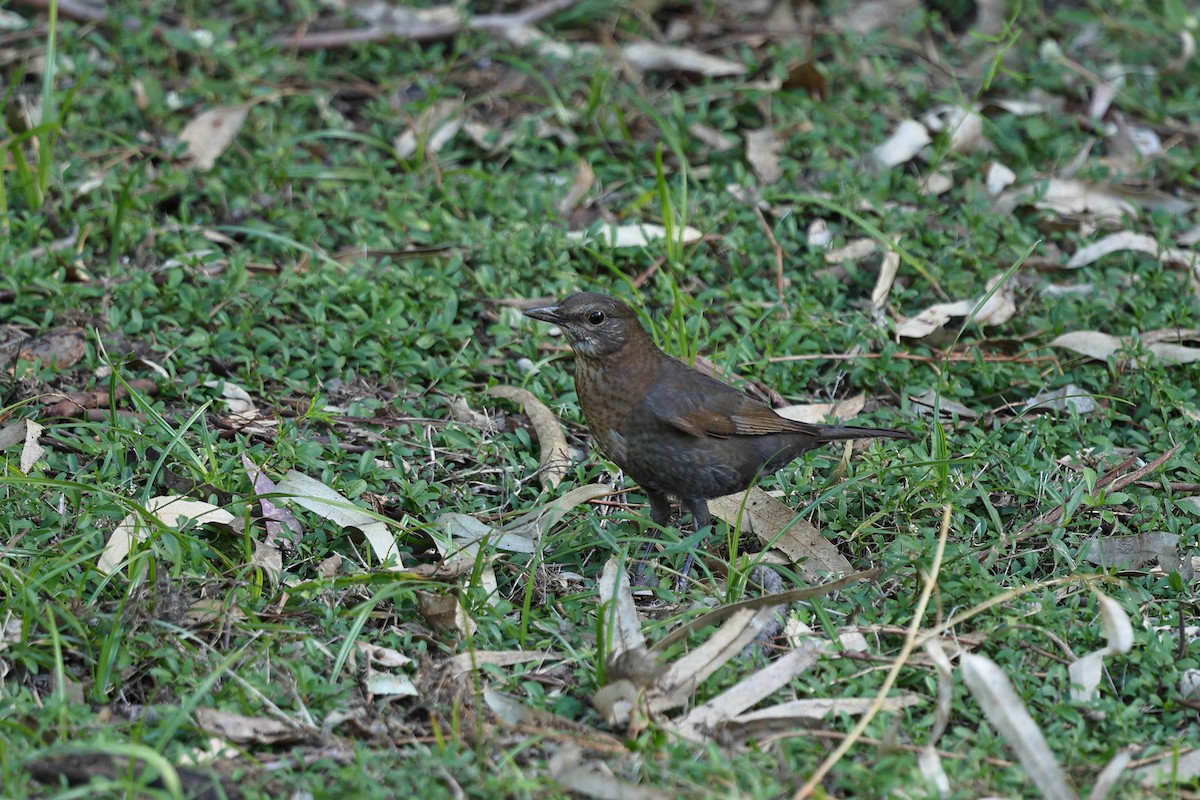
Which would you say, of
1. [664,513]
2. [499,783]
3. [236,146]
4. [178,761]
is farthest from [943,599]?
[236,146]

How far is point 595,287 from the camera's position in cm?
693

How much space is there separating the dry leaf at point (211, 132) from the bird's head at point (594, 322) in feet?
9.36

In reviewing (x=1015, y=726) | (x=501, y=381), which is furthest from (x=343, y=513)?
(x=1015, y=726)

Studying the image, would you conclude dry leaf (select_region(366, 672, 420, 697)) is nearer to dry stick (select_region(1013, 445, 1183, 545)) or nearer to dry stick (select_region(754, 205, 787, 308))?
dry stick (select_region(1013, 445, 1183, 545))

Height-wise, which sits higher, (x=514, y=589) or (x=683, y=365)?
(x=683, y=365)

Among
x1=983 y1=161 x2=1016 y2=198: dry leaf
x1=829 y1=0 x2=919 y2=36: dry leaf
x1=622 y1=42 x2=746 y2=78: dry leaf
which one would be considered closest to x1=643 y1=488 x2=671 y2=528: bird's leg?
x1=983 y1=161 x2=1016 y2=198: dry leaf

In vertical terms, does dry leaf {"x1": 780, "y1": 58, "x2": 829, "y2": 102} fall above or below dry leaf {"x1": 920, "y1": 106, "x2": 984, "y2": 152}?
above

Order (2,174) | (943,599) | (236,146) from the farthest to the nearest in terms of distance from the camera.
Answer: (236,146), (2,174), (943,599)

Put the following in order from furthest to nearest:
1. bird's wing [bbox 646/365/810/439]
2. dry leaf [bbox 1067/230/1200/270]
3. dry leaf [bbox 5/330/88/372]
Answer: dry leaf [bbox 1067/230/1200/270]
dry leaf [bbox 5/330/88/372]
bird's wing [bbox 646/365/810/439]

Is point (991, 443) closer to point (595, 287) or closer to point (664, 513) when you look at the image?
point (664, 513)

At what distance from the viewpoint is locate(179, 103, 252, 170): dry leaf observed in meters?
7.48

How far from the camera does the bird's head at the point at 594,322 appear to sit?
18.1 feet

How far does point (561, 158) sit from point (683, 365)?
2461 millimetres

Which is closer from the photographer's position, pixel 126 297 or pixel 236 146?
pixel 126 297
